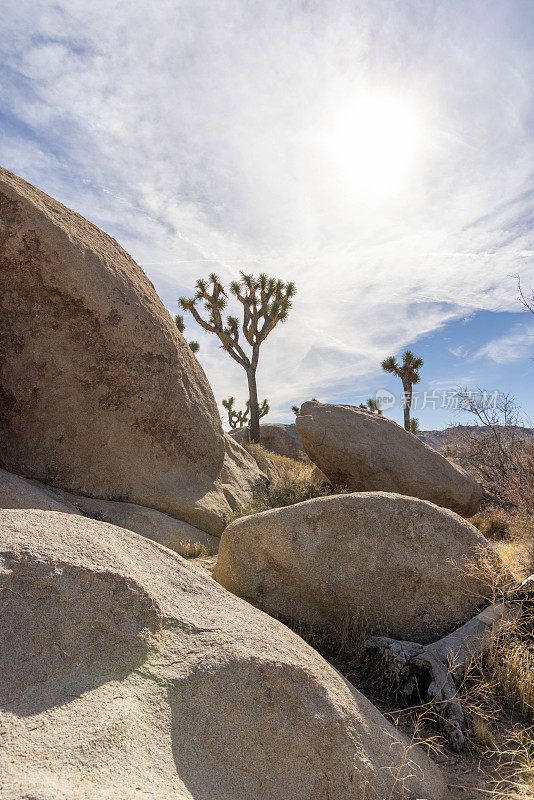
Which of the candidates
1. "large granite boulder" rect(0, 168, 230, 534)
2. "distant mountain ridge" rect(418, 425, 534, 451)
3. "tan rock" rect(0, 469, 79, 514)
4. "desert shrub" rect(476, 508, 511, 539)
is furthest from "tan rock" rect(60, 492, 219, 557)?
"distant mountain ridge" rect(418, 425, 534, 451)

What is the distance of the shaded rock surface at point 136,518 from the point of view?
5.36 meters

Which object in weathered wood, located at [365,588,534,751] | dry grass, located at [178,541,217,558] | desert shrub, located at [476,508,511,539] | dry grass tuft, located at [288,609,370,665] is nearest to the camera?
weathered wood, located at [365,588,534,751]

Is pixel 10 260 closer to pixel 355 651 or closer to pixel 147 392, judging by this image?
pixel 147 392

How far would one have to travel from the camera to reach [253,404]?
1755cm

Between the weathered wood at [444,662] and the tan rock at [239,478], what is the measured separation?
13.9 feet

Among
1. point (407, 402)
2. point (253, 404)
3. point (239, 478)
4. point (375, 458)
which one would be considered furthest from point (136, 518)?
point (407, 402)

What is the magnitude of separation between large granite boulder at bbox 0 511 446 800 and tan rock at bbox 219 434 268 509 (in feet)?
16.5

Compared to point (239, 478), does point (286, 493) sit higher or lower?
lower

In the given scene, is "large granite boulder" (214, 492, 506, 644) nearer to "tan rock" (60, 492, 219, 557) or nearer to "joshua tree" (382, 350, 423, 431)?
"tan rock" (60, 492, 219, 557)

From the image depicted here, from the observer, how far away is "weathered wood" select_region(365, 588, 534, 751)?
3186 mm

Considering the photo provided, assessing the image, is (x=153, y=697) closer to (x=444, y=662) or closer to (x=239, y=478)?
(x=444, y=662)

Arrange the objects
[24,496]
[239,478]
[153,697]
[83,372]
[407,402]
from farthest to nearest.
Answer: [407,402]
[239,478]
[83,372]
[24,496]
[153,697]

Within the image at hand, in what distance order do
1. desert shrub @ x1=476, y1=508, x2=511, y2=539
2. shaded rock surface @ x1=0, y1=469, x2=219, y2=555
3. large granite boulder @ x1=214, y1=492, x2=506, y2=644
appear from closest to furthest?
large granite boulder @ x1=214, y1=492, x2=506, y2=644
shaded rock surface @ x1=0, y1=469, x2=219, y2=555
desert shrub @ x1=476, y1=508, x2=511, y2=539

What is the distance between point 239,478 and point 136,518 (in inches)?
112
